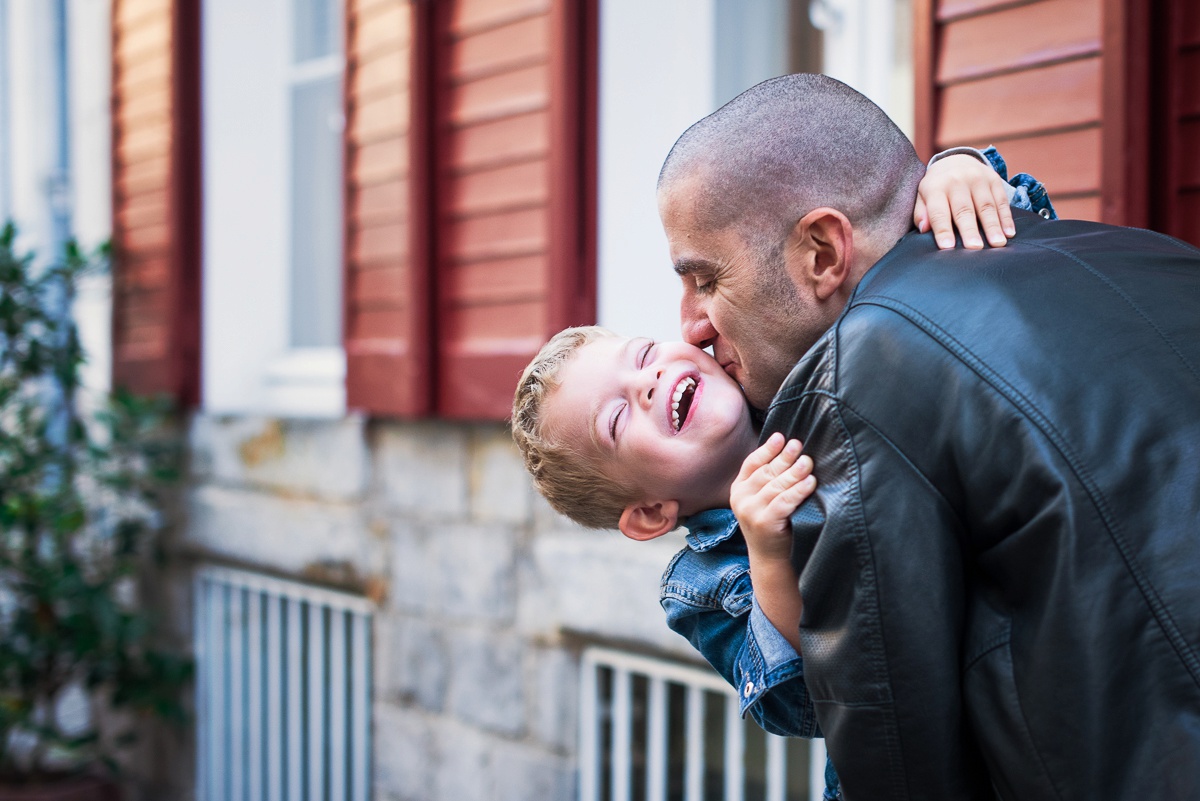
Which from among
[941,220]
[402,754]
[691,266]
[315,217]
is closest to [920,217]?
[941,220]

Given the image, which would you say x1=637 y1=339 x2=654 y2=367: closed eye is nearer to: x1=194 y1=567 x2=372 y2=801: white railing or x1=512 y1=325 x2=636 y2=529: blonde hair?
x1=512 y1=325 x2=636 y2=529: blonde hair

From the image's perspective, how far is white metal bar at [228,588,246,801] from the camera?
18.7 ft

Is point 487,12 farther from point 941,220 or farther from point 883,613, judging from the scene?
point 883,613

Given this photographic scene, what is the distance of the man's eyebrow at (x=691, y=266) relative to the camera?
1624 mm

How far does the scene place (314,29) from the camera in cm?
591

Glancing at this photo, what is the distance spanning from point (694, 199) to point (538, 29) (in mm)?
2602

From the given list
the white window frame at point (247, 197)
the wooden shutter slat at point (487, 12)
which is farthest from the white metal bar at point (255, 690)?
the wooden shutter slat at point (487, 12)

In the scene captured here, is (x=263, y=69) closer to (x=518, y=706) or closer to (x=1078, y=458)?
(x=518, y=706)

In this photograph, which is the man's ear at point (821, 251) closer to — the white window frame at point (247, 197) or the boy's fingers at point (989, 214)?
the boy's fingers at point (989, 214)

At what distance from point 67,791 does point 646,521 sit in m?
4.40

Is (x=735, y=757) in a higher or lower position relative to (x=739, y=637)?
lower

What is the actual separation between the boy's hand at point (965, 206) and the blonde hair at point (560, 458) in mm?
730

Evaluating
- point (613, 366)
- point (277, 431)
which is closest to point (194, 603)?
point (277, 431)

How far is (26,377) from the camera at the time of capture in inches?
217
